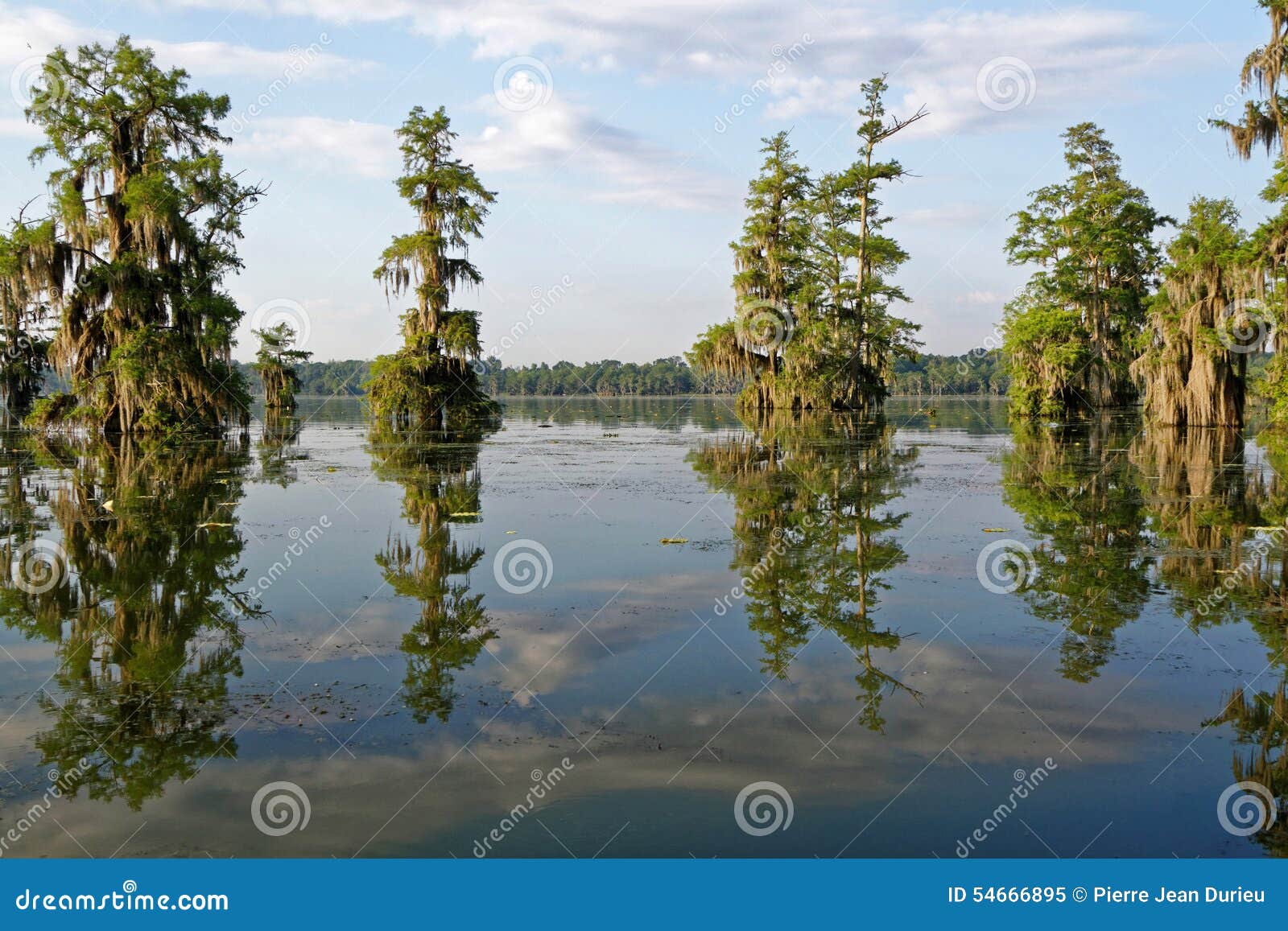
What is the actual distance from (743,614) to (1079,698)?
8.44ft

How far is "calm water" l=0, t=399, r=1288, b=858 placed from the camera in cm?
408

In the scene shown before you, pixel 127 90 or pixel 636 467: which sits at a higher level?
pixel 127 90

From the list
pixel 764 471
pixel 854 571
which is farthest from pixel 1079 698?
pixel 764 471

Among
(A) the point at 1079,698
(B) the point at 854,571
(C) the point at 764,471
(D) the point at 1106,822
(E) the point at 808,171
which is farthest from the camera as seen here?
(E) the point at 808,171

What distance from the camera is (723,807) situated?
416cm

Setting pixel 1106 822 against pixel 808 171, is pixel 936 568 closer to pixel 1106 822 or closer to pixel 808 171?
pixel 1106 822
